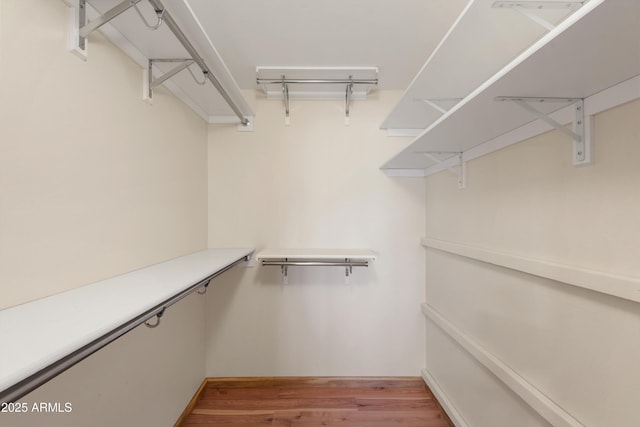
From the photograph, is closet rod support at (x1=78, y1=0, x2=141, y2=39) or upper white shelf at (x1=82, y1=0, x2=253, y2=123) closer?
closet rod support at (x1=78, y1=0, x2=141, y2=39)

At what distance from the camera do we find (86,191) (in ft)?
2.92

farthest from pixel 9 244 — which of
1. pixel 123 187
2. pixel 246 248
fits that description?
pixel 246 248

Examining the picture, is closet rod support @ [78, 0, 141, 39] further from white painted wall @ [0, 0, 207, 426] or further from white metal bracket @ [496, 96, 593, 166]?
white metal bracket @ [496, 96, 593, 166]

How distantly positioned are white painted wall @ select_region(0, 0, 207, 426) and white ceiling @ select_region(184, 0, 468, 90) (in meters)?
0.47

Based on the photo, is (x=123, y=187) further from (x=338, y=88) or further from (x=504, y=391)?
(x=504, y=391)

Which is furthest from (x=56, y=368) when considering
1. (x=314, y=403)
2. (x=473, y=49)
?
(x=314, y=403)

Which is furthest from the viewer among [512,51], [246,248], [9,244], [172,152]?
[246,248]

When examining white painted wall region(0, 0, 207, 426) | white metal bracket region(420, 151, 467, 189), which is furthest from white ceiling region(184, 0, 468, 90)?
white metal bracket region(420, 151, 467, 189)

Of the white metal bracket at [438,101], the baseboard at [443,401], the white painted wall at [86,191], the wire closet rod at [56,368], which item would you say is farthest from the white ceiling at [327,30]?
the baseboard at [443,401]

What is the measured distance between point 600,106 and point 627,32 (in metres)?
0.33

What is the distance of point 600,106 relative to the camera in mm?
766

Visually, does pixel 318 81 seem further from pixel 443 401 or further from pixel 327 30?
pixel 443 401

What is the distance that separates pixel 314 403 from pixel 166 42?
A: 2.13m

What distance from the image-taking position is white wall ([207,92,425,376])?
193cm
